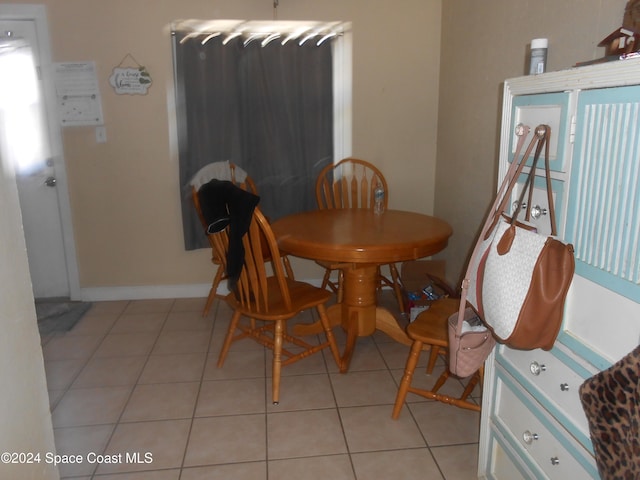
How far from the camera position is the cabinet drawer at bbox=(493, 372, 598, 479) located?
1.17m

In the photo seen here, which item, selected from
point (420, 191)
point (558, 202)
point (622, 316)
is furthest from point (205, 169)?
point (622, 316)

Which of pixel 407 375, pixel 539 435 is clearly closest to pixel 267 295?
pixel 407 375

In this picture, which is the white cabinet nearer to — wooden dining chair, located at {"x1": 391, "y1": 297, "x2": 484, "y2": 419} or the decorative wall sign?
wooden dining chair, located at {"x1": 391, "y1": 297, "x2": 484, "y2": 419}

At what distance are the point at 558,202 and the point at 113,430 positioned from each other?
186cm

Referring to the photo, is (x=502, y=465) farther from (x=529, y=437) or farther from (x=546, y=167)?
(x=546, y=167)

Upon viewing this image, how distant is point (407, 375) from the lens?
2021mm

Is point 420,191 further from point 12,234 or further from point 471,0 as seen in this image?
point 12,234

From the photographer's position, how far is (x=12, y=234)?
3.71ft

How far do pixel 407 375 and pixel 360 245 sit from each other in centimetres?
57

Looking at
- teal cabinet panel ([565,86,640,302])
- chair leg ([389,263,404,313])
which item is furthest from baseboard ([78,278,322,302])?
teal cabinet panel ([565,86,640,302])

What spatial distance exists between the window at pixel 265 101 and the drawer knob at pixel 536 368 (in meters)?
2.37

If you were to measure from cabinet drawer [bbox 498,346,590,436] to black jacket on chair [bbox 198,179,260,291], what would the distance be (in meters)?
1.09

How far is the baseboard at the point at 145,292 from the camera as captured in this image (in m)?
3.53

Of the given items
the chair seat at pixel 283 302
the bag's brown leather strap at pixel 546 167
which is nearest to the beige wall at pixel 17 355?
the chair seat at pixel 283 302
